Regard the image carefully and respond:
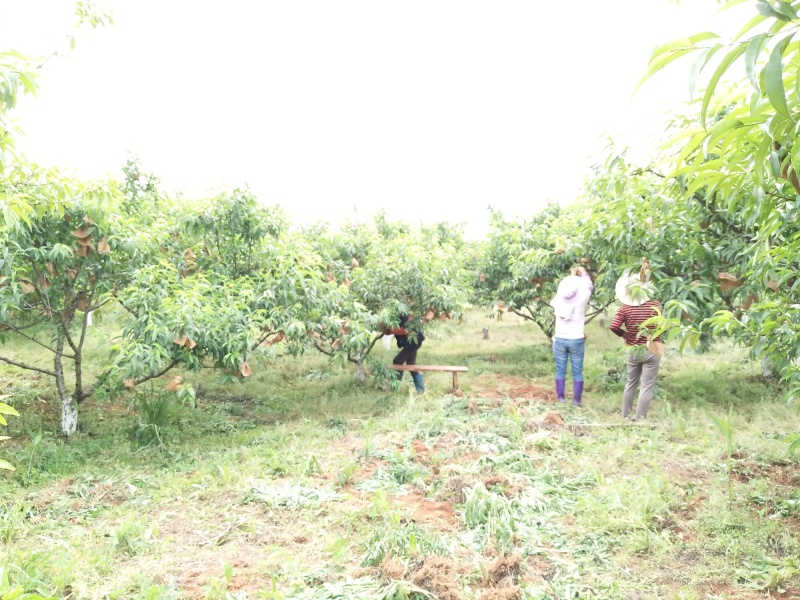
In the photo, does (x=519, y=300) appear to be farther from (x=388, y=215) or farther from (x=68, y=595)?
(x=68, y=595)

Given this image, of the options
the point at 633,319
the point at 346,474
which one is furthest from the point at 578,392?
the point at 346,474

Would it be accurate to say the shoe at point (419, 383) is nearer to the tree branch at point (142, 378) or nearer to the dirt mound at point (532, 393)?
the dirt mound at point (532, 393)

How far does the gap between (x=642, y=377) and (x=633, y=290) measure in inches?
49.0

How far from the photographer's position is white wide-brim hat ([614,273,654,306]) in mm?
5121

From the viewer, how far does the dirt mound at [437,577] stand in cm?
272

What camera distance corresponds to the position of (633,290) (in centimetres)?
507

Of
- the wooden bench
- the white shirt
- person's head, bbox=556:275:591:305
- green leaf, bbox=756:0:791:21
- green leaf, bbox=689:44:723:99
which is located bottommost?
the wooden bench

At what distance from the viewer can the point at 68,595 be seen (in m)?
2.88

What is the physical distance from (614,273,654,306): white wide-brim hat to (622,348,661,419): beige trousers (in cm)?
54

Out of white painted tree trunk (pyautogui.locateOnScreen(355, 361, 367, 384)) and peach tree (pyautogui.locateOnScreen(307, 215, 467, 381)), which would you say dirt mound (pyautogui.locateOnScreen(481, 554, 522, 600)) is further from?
white painted tree trunk (pyautogui.locateOnScreen(355, 361, 367, 384))

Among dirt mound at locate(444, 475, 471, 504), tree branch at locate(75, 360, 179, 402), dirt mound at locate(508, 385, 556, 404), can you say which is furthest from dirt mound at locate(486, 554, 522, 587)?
dirt mound at locate(508, 385, 556, 404)

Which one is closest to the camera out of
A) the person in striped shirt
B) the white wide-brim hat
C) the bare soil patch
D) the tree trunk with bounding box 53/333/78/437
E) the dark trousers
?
the bare soil patch

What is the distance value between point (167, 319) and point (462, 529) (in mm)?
3367

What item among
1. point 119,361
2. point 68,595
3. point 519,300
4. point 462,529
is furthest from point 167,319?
point 519,300
